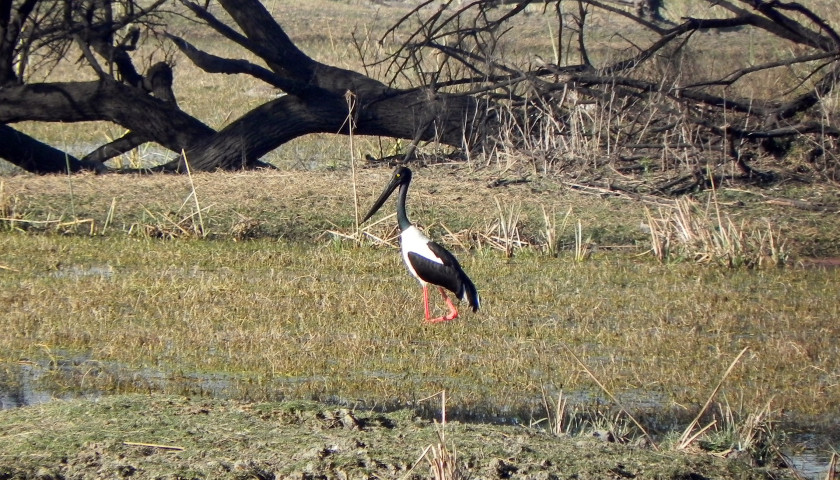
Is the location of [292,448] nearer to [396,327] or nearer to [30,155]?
[396,327]

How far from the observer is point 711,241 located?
9891mm

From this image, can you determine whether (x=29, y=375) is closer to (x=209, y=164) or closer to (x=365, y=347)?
(x=365, y=347)

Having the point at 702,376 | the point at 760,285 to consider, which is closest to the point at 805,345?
the point at 702,376

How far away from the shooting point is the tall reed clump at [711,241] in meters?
9.73

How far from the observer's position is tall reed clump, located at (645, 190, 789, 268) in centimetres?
973

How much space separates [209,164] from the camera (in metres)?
13.1

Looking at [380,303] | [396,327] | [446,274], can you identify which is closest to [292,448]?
[396,327]

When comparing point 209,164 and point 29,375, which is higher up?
point 209,164

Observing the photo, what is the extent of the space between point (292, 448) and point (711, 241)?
6173 millimetres

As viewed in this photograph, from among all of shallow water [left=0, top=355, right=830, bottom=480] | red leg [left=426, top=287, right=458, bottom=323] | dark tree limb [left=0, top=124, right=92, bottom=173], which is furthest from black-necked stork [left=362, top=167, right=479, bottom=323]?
dark tree limb [left=0, top=124, right=92, bottom=173]

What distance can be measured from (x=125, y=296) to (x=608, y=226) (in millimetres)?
4657

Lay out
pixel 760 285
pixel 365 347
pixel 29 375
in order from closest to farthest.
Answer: pixel 29 375 < pixel 365 347 < pixel 760 285

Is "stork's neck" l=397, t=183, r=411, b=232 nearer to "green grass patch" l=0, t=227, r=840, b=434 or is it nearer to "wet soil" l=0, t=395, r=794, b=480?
"green grass patch" l=0, t=227, r=840, b=434

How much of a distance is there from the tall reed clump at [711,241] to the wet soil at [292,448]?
5.03 m
